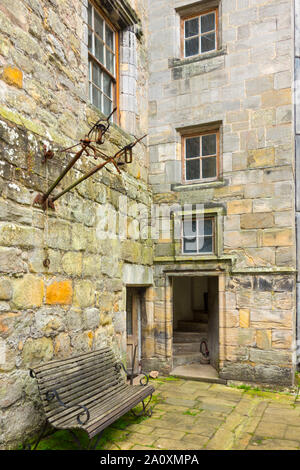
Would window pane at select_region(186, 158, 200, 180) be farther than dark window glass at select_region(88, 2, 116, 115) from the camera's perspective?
Yes

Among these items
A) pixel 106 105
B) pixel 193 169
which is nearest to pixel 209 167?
pixel 193 169

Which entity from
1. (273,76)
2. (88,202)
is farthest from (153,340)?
(273,76)

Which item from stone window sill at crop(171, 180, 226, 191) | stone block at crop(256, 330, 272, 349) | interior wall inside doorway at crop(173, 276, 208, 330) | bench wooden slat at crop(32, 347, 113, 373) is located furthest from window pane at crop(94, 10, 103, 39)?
interior wall inside doorway at crop(173, 276, 208, 330)

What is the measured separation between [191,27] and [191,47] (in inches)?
13.3

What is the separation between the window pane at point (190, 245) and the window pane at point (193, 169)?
A: 0.98m

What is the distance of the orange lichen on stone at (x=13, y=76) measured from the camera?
335 cm

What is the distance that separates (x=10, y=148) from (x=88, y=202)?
1.30 m

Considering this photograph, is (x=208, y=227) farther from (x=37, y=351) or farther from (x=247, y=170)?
(x=37, y=351)

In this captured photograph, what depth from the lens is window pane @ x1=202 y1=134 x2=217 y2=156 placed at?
6031 millimetres

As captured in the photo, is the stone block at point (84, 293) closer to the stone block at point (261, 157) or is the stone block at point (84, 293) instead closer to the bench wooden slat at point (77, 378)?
the bench wooden slat at point (77, 378)

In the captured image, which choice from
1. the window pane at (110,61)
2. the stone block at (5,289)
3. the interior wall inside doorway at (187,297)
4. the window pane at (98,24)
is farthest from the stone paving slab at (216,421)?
the window pane at (98,24)

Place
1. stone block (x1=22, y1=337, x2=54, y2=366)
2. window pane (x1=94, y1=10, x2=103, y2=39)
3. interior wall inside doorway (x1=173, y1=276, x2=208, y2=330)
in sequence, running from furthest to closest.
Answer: interior wall inside doorway (x1=173, y1=276, x2=208, y2=330) → window pane (x1=94, y1=10, x2=103, y2=39) → stone block (x1=22, y1=337, x2=54, y2=366)

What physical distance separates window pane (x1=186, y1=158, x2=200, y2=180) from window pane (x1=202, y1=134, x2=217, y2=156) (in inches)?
7.4

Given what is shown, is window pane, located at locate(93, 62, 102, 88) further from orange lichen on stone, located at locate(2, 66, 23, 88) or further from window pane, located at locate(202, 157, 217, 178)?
window pane, located at locate(202, 157, 217, 178)
